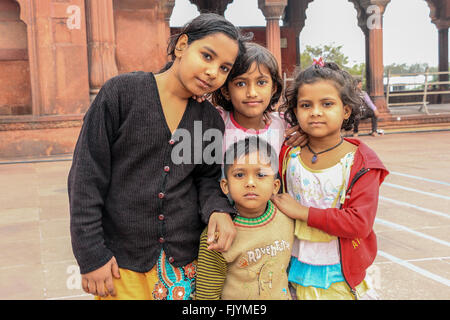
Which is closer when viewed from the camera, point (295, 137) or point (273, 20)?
point (295, 137)

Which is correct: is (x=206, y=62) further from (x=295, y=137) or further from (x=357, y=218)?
(x=357, y=218)

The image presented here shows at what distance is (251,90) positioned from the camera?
6.88 feet

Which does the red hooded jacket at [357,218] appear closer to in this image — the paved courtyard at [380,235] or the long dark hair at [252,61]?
the long dark hair at [252,61]

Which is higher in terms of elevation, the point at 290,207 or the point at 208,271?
the point at 290,207

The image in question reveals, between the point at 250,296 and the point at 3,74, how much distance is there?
1045 centimetres

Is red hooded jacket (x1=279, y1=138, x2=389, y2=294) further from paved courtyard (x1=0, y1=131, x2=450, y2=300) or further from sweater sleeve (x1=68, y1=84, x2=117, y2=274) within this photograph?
paved courtyard (x1=0, y1=131, x2=450, y2=300)

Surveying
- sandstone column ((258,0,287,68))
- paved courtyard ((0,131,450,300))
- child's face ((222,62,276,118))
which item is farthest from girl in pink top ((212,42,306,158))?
sandstone column ((258,0,287,68))

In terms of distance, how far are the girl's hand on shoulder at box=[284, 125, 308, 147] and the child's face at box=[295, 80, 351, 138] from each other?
10 cm

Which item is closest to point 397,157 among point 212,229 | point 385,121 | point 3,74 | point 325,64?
point 385,121

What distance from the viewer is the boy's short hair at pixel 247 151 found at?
1.95 m

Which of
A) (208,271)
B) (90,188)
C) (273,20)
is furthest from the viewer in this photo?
(273,20)

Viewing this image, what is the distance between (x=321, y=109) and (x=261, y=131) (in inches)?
13.4

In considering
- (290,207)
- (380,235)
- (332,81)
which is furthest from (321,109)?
(380,235)

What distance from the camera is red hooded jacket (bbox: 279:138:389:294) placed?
1910 mm
